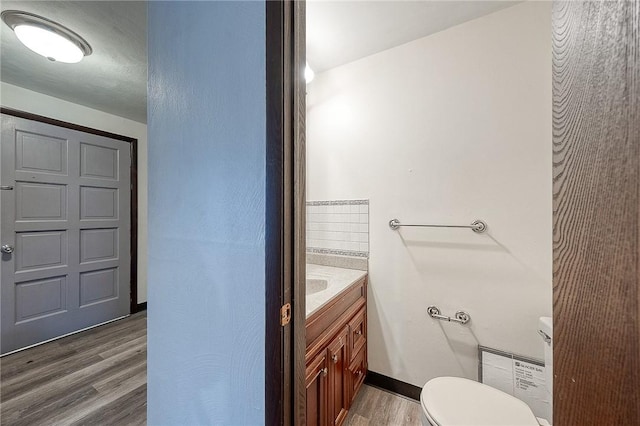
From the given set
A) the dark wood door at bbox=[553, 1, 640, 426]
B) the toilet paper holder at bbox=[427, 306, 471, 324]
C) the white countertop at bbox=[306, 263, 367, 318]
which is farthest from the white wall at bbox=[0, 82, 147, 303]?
the dark wood door at bbox=[553, 1, 640, 426]

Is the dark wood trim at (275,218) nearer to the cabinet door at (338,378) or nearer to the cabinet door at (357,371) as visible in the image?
the cabinet door at (338,378)

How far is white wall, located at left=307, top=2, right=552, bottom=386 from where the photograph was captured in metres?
1.34

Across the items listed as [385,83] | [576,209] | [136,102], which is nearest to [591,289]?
[576,209]

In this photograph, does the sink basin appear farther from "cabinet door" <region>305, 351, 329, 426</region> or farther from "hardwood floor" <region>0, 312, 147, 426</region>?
"hardwood floor" <region>0, 312, 147, 426</region>

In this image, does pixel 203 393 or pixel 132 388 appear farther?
pixel 132 388

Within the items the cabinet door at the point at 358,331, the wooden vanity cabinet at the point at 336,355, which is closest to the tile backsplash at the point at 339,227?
the wooden vanity cabinet at the point at 336,355

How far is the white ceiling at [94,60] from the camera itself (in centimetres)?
136

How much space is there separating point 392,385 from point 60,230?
10.6ft

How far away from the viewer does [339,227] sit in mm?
1926

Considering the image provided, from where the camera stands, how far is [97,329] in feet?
8.46

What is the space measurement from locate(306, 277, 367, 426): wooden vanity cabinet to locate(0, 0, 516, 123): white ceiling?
1.59m

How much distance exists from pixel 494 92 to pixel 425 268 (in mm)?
1114

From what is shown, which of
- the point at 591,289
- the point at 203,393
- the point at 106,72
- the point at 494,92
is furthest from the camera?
the point at 106,72

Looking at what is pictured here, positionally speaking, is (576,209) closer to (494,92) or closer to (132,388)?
(494,92)
